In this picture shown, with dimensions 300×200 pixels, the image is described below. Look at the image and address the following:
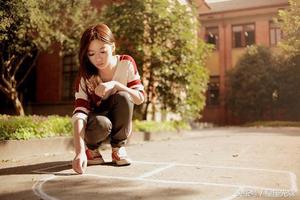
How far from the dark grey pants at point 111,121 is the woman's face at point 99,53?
1.15 ft

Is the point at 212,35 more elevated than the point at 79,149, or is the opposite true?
the point at 212,35

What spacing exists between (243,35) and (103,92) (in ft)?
79.4

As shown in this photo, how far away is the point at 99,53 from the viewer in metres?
3.35

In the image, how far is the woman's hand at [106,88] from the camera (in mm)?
3146

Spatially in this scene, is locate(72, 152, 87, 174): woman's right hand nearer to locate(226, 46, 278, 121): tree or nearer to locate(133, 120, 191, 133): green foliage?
locate(133, 120, 191, 133): green foliage

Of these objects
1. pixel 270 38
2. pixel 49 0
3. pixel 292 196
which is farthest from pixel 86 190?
pixel 270 38

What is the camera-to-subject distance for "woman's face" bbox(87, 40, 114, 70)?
3314 millimetres

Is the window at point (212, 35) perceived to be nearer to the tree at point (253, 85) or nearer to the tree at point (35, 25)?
the tree at point (253, 85)

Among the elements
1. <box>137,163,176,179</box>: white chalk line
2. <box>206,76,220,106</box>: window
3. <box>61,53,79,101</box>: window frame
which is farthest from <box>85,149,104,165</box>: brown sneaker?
<box>206,76,220,106</box>: window

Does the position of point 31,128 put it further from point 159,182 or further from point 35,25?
point 159,182

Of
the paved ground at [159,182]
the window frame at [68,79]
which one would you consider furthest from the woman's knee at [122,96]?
the window frame at [68,79]

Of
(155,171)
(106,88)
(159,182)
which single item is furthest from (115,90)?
(159,182)

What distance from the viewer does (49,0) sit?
736cm

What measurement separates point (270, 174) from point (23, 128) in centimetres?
407
